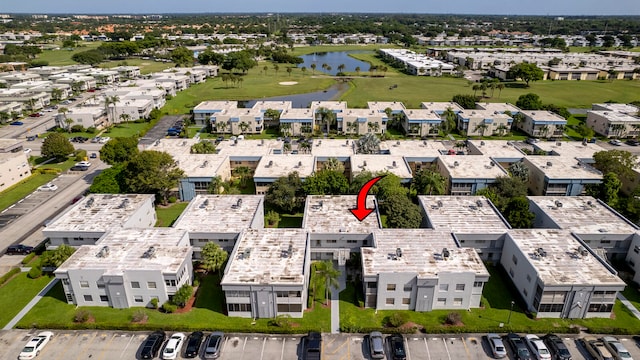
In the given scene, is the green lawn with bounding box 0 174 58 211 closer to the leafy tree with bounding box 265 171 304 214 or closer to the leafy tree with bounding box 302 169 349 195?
the leafy tree with bounding box 265 171 304 214

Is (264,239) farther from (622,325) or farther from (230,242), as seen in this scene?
(622,325)

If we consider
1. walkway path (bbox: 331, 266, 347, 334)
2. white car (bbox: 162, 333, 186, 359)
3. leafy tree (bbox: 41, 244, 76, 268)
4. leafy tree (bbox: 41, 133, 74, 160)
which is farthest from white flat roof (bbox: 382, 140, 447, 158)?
leafy tree (bbox: 41, 133, 74, 160)

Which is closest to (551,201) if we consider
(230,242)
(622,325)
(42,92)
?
(622,325)

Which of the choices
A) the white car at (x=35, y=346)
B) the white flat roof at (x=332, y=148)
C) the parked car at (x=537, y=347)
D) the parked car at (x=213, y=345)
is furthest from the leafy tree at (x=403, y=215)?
the white car at (x=35, y=346)

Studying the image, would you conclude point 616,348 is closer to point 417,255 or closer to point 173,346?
point 417,255

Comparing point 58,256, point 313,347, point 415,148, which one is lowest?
point 313,347

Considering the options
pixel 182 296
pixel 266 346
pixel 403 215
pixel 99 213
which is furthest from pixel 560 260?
pixel 99 213
